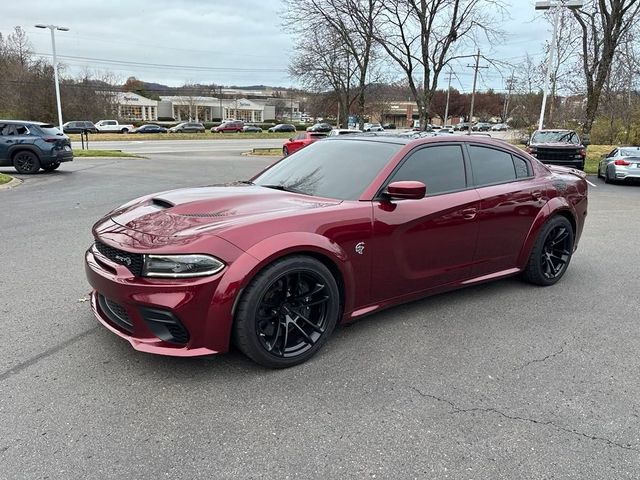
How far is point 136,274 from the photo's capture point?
111 inches

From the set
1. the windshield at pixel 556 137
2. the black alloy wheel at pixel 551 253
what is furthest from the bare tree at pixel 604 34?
Result: the black alloy wheel at pixel 551 253

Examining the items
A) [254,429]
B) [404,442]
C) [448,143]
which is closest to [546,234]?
[448,143]

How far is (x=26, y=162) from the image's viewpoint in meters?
14.5

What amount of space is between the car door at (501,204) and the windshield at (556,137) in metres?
14.7

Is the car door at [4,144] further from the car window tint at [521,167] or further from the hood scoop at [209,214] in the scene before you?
the car window tint at [521,167]

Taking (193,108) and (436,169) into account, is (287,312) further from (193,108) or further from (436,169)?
(193,108)

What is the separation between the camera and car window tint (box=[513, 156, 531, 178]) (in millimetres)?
4679

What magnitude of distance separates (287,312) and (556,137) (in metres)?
17.9

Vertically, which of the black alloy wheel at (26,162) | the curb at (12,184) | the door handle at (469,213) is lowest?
the curb at (12,184)

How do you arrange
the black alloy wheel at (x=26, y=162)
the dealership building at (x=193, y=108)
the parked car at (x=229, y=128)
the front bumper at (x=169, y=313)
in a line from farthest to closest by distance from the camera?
1. the dealership building at (x=193, y=108)
2. the parked car at (x=229, y=128)
3. the black alloy wheel at (x=26, y=162)
4. the front bumper at (x=169, y=313)

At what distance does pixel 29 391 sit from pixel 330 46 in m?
26.8

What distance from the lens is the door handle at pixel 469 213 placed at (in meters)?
3.98

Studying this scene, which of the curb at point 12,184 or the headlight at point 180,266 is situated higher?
the headlight at point 180,266

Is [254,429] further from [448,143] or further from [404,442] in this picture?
[448,143]
